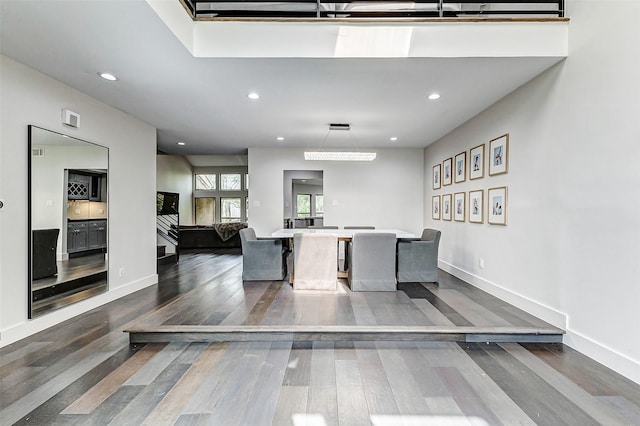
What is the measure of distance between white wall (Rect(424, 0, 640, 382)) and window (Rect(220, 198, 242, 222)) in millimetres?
10658

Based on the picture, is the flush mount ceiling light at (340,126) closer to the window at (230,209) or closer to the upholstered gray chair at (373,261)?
the upholstered gray chair at (373,261)

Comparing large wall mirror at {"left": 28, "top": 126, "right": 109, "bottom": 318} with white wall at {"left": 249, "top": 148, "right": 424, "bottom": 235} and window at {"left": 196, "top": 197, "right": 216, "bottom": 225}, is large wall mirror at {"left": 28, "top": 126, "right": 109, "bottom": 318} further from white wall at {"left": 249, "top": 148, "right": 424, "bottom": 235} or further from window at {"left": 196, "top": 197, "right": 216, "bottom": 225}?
window at {"left": 196, "top": 197, "right": 216, "bottom": 225}

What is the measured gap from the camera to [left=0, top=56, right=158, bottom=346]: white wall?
8.46ft

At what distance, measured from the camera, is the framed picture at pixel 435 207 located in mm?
5781

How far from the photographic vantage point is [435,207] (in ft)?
19.5

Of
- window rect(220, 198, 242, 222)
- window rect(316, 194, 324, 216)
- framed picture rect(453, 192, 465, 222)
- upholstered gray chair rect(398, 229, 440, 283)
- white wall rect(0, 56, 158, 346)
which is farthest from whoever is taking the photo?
window rect(220, 198, 242, 222)

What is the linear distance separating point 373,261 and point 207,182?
10.4m

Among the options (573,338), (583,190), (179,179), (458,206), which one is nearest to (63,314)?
(573,338)

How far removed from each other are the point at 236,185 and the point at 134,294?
8.99m

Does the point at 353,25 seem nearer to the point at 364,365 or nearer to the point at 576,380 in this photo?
the point at 364,365

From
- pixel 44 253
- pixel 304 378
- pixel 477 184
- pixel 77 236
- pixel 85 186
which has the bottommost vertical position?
pixel 304 378

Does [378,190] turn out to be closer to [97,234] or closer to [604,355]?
[604,355]

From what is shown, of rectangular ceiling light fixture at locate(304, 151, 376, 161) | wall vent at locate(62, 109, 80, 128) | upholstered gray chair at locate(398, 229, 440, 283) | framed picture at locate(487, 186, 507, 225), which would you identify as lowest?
upholstered gray chair at locate(398, 229, 440, 283)

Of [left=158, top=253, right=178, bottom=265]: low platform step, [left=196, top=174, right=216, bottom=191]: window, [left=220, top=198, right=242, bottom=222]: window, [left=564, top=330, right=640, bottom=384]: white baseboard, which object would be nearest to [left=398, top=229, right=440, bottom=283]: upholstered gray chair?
[left=564, top=330, right=640, bottom=384]: white baseboard
